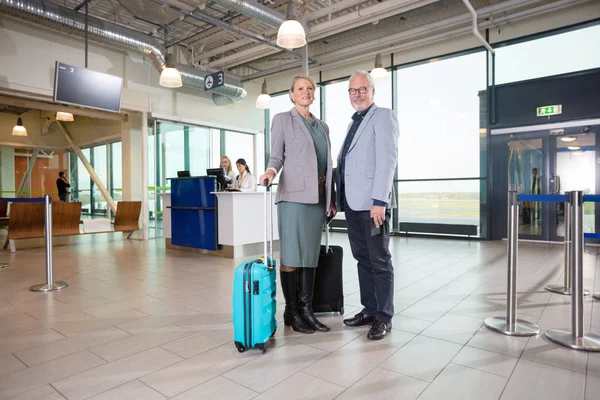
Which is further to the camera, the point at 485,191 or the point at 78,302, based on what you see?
the point at 485,191

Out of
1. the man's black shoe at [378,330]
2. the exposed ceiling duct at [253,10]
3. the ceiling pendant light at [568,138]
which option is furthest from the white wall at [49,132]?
the ceiling pendant light at [568,138]

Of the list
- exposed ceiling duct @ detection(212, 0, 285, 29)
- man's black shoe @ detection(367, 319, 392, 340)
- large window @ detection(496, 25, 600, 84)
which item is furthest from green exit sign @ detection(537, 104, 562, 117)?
man's black shoe @ detection(367, 319, 392, 340)

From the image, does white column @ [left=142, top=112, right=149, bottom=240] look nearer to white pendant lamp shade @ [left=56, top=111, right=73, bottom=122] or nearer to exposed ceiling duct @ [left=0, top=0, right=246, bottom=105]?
exposed ceiling duct @ [left=0, top=0, right=246, bottom=105]

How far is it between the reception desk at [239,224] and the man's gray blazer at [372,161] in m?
3.09

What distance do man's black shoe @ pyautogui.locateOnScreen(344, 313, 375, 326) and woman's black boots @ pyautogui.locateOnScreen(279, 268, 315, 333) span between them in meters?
0.28

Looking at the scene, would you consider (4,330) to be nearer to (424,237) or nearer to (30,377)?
(30,377)

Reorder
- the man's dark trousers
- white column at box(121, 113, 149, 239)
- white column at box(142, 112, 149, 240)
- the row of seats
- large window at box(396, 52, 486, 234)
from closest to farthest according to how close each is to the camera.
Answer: the man's dark trousers < the row of seats < large window at box(396, 52, 486, 234) < white column at box(142, 112, 149, 240) < white column at box(121, 113, 149, 239)

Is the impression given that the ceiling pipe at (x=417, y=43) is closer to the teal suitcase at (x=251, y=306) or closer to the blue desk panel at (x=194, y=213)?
the blue desk panel at (x=194, y=213)

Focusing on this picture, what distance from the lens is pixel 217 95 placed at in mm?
9352

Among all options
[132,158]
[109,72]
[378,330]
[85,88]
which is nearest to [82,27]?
[85,88]

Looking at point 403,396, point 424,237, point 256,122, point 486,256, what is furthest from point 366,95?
point 256,122

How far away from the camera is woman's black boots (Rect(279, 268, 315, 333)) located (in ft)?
7.67

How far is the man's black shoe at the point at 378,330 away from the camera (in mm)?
2264

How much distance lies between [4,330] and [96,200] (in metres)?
10.1
